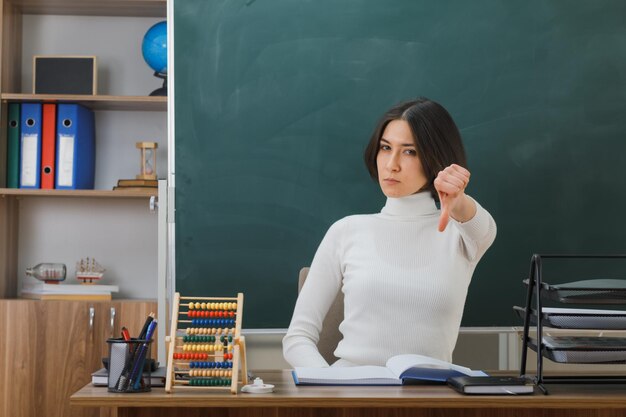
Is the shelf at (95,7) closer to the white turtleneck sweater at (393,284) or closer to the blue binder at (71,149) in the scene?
the blue binder at (71,149)

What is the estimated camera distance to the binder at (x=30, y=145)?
349cm

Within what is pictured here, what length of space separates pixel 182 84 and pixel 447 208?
146cm

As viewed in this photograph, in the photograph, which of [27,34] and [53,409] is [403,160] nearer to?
[53,409]

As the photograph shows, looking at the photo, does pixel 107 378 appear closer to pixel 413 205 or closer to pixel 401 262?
pixel 401 262

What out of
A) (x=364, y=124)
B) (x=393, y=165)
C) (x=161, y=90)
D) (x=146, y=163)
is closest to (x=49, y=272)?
(x=146, y=163)

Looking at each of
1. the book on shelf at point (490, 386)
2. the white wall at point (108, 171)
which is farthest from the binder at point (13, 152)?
the book on shelf at point (490, 386)

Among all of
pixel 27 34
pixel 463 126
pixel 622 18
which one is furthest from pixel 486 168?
pixel 27 34

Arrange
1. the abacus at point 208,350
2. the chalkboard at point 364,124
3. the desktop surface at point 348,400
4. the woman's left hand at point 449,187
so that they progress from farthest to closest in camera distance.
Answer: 1. the chalkboard at point 364,124
2. the woman's left hand at point 449,187
3. the abacus at point 208,350
4. the desktop surface at point 348,400

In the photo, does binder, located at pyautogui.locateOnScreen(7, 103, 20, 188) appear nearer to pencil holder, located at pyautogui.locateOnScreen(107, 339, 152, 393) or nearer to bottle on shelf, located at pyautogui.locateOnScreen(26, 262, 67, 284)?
bottle on shelf, located at pyautogui.locateOnScreen(26, 262, 67, 284)

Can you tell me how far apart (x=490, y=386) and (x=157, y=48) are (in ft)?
7.69

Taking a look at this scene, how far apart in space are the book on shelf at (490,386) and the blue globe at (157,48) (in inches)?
88.0

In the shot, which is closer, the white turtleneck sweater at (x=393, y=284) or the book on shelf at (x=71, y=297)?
the white turtleneck sweater at (x=393, y=284)

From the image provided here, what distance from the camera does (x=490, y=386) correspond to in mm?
1684

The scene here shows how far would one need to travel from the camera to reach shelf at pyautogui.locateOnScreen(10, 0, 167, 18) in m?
3.59
